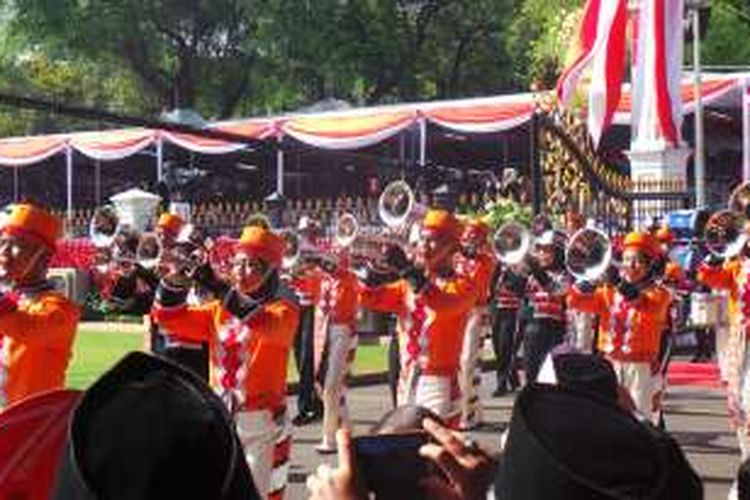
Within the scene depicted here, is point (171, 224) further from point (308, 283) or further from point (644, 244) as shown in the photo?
point (644, 244)

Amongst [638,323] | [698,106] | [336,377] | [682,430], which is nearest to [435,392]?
[638,323]

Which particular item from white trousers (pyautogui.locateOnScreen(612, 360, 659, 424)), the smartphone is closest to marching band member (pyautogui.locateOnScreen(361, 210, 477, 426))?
white trousers (pyautogui.locateOnScreen(612, 360, 659, 424))

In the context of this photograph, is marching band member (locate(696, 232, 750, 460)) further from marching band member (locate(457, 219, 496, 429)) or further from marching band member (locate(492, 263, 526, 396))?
marching band member (locate(492, 263, 526, 396))

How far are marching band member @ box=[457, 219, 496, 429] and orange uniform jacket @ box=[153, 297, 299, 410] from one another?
5.16 meters

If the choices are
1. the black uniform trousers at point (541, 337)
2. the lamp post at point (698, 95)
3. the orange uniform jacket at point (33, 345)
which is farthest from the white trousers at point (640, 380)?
the lamp post at point (698, 95)

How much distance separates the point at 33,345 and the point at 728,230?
6249 mm

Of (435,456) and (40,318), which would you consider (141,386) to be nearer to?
(435,456)

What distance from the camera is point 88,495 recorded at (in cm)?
192

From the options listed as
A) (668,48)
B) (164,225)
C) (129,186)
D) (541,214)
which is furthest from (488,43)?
(164,225)

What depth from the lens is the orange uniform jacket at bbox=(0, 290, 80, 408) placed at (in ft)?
22.3

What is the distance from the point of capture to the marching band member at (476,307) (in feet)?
42.7

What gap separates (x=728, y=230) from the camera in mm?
11547

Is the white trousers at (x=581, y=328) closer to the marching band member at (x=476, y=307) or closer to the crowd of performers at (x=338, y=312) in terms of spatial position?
the crowd of performers at (x=338, y=312)

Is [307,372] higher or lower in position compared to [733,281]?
lower
